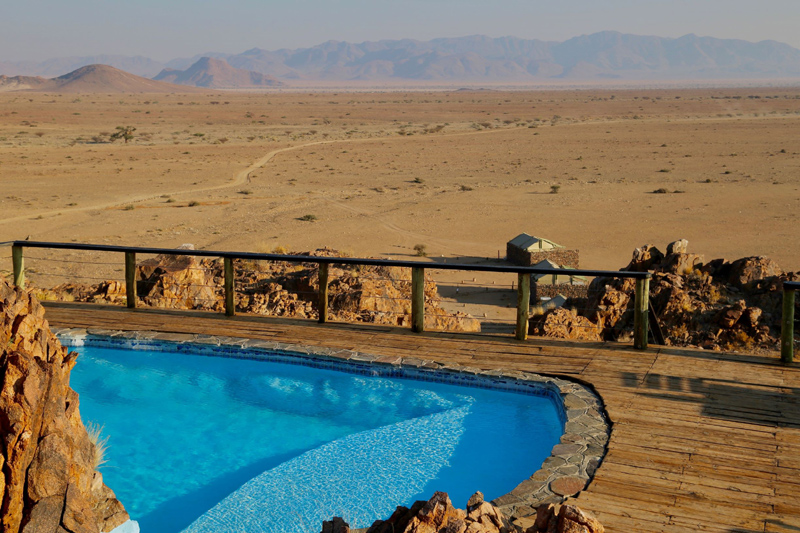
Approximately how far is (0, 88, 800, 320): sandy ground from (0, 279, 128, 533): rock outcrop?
14.3 m

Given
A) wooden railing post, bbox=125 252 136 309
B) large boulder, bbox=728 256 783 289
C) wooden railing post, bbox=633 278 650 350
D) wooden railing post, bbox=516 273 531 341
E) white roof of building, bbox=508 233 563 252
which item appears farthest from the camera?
white roof of building, bbox=508 233 563 252

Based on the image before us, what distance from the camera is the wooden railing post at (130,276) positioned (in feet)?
32.5

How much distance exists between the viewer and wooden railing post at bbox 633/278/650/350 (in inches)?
330

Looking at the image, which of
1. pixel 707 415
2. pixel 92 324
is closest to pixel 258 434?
pixel 92 324

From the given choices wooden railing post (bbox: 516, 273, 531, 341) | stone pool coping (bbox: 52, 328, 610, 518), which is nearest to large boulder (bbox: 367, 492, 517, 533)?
stone pool coping (bbox: 52, 328, 610, 518)

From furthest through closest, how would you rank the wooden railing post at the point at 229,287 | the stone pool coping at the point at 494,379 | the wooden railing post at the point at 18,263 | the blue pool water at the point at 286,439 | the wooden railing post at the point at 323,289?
the wooden railing post at the point at 18,263, the wooden railing post at the point at 229,287, the wooden railing post at the point at 323,289, the blue pool water at the point at 286,439, the stone pool coping at the point at 494,379

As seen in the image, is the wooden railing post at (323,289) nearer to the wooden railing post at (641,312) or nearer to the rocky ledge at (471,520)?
the wooden railing post at (641,312)

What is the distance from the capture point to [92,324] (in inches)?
391

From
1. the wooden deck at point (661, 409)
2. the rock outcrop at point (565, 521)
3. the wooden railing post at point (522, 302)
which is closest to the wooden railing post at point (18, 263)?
the wooden deck at point (661, 409)

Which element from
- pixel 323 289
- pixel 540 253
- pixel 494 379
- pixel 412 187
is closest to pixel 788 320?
pixel 494 379

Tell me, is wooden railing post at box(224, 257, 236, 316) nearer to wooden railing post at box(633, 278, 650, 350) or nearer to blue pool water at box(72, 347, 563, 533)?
blue pool water at box(72, 347, 563, 533)

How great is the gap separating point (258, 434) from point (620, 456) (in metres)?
3.85

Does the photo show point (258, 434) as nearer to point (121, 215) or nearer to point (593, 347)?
point (593, 347)

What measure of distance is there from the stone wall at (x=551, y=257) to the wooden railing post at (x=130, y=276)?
14099 millimetres
